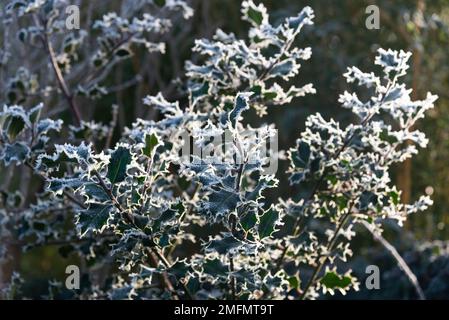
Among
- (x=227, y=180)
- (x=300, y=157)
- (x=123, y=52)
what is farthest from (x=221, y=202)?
(x=123, y=52)

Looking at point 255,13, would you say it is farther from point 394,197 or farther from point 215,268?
point 215,268

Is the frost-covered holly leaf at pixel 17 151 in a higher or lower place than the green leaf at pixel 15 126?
lower

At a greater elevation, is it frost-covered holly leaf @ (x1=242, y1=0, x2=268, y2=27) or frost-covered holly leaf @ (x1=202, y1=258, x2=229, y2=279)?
frost-covered holly leaf @ (x1=242, y1=0, x2=268, y2=27)

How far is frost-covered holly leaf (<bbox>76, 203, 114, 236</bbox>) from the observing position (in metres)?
1.66

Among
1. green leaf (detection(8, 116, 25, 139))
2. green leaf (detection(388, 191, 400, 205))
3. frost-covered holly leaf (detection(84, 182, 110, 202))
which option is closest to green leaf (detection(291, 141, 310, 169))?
green leaf (detection(388, 191, 400, 205))

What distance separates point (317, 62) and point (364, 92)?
0.44 meters

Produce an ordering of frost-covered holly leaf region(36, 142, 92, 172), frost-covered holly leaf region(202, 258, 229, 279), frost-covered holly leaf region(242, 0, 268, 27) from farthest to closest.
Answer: frost-covered holly leaf region(242, 0, 268, 27) < frost-covered holly leaf region(202, 258, 229, 279) < frost-covered holly leaf region(36, 142, 92, 172)

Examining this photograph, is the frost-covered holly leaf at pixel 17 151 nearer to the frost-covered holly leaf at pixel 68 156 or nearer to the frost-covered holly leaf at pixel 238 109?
the frost-covered holly leaf at pixel 68 156

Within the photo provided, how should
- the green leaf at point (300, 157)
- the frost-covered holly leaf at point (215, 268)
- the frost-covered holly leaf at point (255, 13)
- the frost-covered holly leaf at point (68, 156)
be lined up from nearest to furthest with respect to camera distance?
the frost-covered holly leaf at point (68, 156) < the frost-covered holly leaf at point (215, 268) < the green leaf at point (300, 157) < the frost-covered holly leaf at point (255, 13)

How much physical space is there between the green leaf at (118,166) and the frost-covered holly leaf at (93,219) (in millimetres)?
74

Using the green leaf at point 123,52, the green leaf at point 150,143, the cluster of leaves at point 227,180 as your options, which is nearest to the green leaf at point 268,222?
the cluster of leaves at point 227,180

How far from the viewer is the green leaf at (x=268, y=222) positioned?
1.69m

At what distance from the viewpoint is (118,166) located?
1677 millimetres

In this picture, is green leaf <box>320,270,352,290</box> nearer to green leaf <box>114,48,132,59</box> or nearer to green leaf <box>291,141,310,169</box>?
green leaf <box>291,141,310,169</box>
